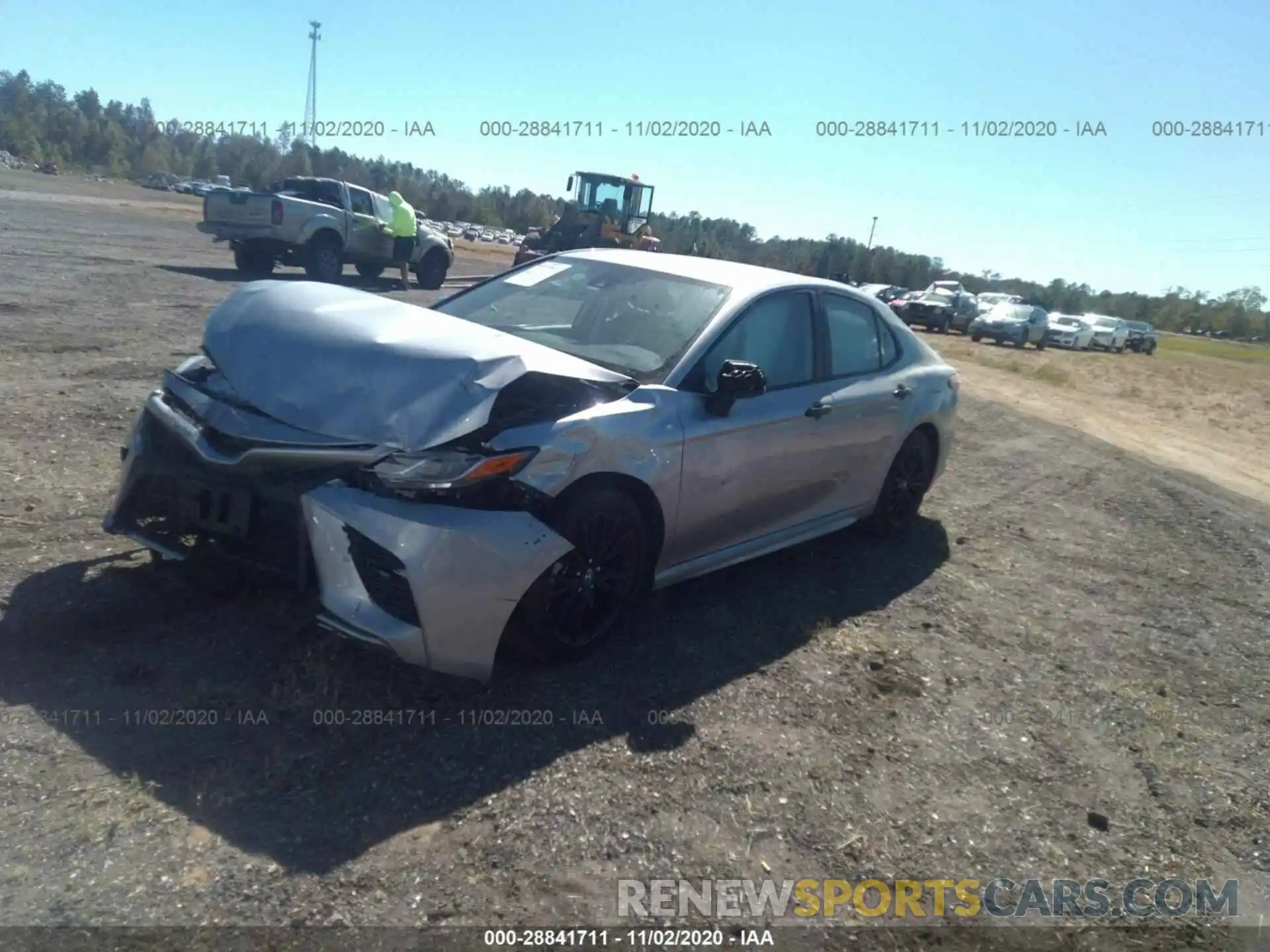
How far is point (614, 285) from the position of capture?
502 cm

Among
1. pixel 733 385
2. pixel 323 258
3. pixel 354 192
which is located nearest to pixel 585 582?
pixel 733 385

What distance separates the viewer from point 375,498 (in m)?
3.36

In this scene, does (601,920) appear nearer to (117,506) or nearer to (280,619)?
(280,619)

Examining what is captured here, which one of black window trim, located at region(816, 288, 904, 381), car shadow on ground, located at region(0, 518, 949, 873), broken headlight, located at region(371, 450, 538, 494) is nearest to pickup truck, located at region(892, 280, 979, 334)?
black window trim, located at region(816, 288, 904, 381)

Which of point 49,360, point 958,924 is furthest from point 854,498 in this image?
point 49,360

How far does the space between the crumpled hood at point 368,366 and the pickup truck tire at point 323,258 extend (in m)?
13.8

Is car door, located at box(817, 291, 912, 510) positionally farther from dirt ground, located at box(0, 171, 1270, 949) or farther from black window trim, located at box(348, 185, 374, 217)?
black window trim, located at box(348, 185, 374, 217)

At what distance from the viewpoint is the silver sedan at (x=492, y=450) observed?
3.37 metres

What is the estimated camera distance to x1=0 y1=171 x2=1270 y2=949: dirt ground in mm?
2684

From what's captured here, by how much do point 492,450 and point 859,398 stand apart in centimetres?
264

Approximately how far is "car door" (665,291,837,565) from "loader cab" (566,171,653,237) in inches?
807

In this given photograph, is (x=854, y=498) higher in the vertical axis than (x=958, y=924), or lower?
higher

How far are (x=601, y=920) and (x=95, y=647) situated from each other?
228 centimetres

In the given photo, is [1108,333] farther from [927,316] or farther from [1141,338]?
[927,316]
